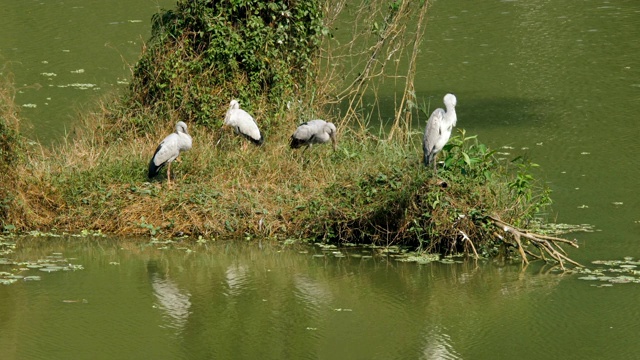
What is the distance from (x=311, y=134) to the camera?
8883mm

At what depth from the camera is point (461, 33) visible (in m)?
16.2

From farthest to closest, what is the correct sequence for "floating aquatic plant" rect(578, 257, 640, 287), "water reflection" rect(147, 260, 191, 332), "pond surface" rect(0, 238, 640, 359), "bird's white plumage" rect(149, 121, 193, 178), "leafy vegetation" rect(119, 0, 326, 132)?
"leafy vegetation" rect(119, 0, 326, 132), "bird's white plumage" rect(149, 121, 193, 178), "floating aquatic plant" rect(578, 257, 640, 287), "water reflection" rect(147, 260, 191, 332), "pond surface" rect(0, 238, 640, 359)

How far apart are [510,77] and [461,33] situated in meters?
2.42

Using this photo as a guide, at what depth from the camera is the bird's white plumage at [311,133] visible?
8.89 meters

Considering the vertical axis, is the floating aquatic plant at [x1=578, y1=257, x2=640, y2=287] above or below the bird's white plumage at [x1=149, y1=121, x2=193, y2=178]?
below

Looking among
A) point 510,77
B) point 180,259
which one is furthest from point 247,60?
point 510,77

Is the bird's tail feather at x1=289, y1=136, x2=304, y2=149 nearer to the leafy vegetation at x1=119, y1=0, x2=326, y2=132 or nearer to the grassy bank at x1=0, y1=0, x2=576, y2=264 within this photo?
the grassy bank at x1=0, y1=0, x2=576, y2=264

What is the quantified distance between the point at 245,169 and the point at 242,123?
1.74 ft

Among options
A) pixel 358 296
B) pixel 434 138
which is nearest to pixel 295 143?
pixel 434 138

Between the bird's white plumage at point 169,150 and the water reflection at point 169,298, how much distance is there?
3.31 feet

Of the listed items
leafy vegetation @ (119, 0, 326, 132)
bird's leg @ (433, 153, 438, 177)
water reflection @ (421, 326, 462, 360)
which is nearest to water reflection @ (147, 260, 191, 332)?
water reflection @ (421, 326, 462, 360)

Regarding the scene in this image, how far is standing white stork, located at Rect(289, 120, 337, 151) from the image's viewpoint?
8.89 m

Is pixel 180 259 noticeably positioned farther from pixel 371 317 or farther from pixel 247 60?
pixel 247 60

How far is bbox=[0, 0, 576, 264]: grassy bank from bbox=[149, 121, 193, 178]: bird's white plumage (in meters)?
0.15
